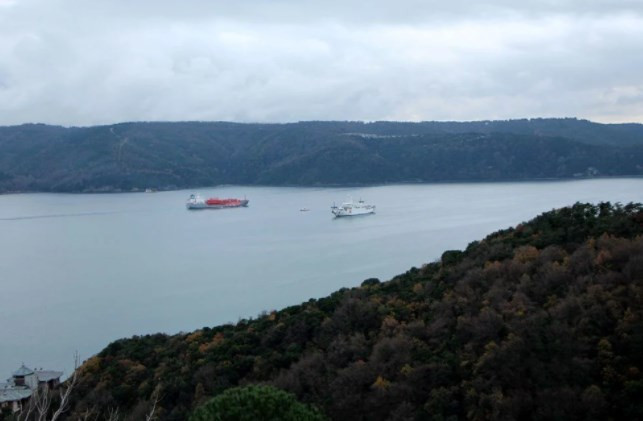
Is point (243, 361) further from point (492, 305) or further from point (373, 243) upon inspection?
point (373, 243)

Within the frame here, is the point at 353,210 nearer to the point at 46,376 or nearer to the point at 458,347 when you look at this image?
the point at 46,376

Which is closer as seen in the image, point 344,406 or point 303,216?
point 344,406

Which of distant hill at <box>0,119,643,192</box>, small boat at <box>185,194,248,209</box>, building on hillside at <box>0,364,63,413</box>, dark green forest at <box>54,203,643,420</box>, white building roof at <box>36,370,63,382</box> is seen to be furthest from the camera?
distant hill at <box>0,119,643,192</box>

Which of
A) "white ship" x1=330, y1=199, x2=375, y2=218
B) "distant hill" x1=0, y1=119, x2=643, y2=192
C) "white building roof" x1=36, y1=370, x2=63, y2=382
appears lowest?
"white building roof" x1=36, y1=370, x2=63, y2=382

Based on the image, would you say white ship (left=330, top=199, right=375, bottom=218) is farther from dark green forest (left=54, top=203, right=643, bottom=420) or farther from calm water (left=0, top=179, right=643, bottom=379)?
dark green forest (left=54, top=203, right=643, bottom=420)

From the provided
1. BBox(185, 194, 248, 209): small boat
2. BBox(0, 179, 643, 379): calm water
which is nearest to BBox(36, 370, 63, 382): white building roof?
BBox(0, 179, 643, 379): calm water

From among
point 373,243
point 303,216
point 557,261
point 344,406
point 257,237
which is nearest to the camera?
point 344,406

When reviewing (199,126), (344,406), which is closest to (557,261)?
(344,406)
